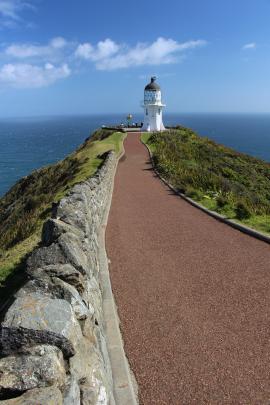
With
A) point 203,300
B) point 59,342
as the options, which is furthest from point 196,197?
point 59,342

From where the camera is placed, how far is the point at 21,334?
3.56m

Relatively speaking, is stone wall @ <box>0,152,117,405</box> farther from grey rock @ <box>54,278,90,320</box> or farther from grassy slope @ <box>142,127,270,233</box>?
grassy slope @ <box>142,127,270,233</box>

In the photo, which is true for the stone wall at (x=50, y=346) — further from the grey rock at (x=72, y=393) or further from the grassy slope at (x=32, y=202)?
the grassy slope at (x=32, y=202)

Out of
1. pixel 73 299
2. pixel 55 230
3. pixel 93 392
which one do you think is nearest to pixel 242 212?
pixel 55 230

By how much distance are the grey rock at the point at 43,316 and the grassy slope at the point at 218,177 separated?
9040 millimetres

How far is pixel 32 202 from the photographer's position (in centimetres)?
2230

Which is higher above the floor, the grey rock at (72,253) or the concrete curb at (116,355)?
the grey rock at (72,253)

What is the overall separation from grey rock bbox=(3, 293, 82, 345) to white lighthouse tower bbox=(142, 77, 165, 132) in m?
49.1

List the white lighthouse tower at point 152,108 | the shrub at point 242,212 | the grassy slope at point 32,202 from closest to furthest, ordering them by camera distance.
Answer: the grassy slope at point 32,202, the shrub at point 242,212, the white lighthouse tower at point 152,108

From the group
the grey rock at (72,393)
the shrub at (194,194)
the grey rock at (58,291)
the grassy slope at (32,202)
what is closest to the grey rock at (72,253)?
the grey rock at (58,291)

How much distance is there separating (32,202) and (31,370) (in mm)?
19640

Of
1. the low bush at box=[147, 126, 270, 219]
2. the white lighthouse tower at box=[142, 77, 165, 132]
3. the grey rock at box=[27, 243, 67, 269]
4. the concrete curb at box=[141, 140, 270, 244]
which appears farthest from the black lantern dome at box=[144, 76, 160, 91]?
the grey rock at box=[27, 243, 67, 269]

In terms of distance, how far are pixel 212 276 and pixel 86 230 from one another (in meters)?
2.84

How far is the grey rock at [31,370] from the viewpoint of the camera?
3133 mm
